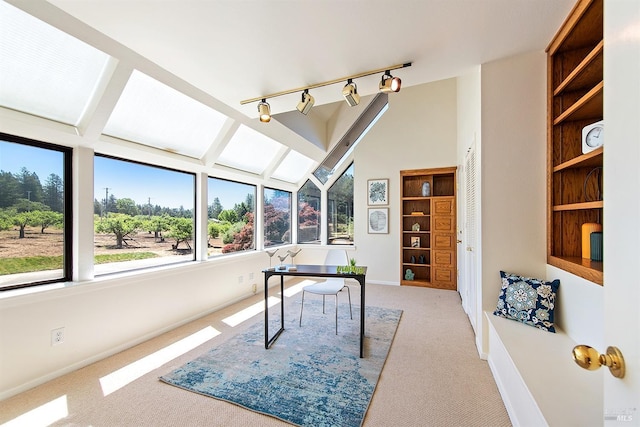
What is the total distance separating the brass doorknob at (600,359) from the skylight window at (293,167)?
4.95m

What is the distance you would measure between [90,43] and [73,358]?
256 cm

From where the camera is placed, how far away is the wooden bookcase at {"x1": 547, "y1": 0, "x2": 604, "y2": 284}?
1.97 meters

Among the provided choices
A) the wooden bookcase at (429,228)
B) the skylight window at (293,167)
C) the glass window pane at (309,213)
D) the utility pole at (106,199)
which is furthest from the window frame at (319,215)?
the utility pole at (106,199)

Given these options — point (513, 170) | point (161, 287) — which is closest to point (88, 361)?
point (161, 287)

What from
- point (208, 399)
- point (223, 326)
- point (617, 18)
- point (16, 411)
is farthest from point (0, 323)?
point (617, 18)

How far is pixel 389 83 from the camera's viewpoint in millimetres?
2375

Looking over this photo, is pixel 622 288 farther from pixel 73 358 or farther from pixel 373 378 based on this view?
pixel 73 358

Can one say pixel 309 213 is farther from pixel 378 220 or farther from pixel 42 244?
pixel 42 244

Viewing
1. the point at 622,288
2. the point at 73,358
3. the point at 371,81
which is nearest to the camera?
the point at 622,288

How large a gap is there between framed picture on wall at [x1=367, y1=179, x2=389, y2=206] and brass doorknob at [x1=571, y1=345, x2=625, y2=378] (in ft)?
16.3

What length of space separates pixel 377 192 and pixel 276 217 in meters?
2.19

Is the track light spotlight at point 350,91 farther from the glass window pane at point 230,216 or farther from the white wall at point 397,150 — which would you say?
the white wall at point 397,150

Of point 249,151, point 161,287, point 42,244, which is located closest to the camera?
point 42,244

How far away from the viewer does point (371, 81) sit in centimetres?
267
